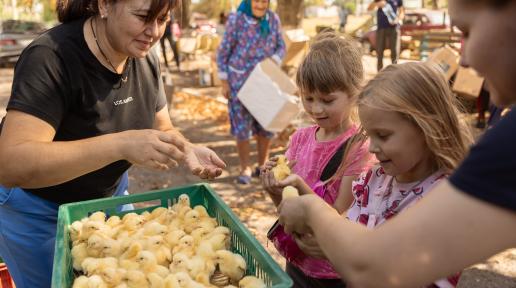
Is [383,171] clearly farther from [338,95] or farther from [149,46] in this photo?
[149,46]

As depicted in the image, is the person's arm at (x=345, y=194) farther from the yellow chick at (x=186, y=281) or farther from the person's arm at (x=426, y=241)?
the person's arm at (x=426, y=241)

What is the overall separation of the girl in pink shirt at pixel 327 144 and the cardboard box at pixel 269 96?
2.67 metres

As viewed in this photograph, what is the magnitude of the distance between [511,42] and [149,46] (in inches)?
60.3

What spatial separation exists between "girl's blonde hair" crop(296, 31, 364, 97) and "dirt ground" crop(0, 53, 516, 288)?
65 centimetres

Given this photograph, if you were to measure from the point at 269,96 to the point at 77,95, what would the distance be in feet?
10.6

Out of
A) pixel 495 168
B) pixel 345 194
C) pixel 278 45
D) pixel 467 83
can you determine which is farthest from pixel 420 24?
pixel 495 168

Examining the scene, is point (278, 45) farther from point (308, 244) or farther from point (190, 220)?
point (308, 244)

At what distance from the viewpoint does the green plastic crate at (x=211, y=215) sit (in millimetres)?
1459

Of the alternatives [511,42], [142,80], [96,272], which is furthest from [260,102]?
[511,42]

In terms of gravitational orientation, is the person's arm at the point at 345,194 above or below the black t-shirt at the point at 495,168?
below

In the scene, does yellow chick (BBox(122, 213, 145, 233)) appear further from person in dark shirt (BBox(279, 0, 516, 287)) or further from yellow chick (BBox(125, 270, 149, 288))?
person in dark shirt (BBox(279, 0, 516, 287))

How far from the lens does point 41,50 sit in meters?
1.85

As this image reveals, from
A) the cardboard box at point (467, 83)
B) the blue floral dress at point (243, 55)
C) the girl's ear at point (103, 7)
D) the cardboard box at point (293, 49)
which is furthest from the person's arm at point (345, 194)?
the cardboard box at point (293, 49)

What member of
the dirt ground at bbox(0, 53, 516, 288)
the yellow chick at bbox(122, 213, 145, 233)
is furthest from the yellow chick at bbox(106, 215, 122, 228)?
the dirt ground at bbox(0, 53, 516, 288)
